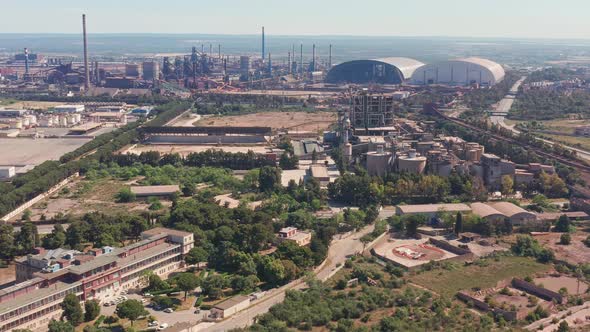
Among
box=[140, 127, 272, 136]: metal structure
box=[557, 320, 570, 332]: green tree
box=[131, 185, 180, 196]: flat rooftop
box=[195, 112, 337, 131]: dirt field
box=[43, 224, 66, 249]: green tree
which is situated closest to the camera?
box=[557, 320, 570, 332]: green tree

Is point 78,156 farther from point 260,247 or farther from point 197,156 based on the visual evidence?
point 260,247

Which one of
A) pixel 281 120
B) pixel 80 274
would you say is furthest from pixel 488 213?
pixel 281 120

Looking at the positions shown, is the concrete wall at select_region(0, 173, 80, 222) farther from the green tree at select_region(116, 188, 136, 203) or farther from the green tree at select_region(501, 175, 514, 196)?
the green tree at select_region(501, 175, 514, 196)

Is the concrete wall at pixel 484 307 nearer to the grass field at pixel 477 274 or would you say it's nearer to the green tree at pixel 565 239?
the grass field at pixel 477 274

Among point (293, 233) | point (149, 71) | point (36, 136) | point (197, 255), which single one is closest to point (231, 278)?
point (197, 255)

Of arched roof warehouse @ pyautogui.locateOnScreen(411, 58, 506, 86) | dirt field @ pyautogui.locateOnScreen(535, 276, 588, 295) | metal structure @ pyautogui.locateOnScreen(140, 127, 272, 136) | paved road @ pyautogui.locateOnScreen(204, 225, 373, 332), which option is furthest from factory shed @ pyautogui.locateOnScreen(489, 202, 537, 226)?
arched roof warehouse @ pyautogui.locateOnScreen(411, 58, 506, 86)
